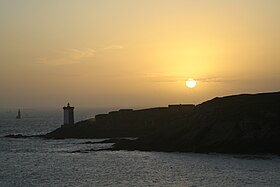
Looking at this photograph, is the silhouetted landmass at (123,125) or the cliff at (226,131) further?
the silhouetted landmass at (123,125)

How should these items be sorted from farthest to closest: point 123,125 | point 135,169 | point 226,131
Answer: point 123,125
point 226,131
point 135,169

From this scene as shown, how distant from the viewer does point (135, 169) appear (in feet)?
134

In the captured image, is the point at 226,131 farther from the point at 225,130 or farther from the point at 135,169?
the point at 135,169

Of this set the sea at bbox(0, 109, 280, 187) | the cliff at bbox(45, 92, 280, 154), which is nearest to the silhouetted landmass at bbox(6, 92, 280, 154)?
the cliff at bbox(45, 92, 280, 154)

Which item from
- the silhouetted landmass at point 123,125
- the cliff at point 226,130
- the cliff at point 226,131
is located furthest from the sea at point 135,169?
the silhouetted landmass at point 123,125

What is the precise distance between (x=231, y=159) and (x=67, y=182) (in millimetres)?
18350

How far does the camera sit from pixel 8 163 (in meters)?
45.9

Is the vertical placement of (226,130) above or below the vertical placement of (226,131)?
above

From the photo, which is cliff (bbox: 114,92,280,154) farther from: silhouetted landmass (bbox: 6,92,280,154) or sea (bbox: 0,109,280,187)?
sea (bbox: 0,109,280,187)

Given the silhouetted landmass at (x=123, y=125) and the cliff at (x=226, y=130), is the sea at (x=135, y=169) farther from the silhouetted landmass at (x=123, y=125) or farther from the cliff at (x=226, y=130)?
the silhouetted landmass at (x=123, y=125)

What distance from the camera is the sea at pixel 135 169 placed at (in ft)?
112

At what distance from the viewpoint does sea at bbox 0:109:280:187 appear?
34281 mm

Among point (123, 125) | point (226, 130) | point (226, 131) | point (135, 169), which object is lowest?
point (135, 169)

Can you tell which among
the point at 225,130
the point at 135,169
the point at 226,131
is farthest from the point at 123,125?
the point at 135,169
